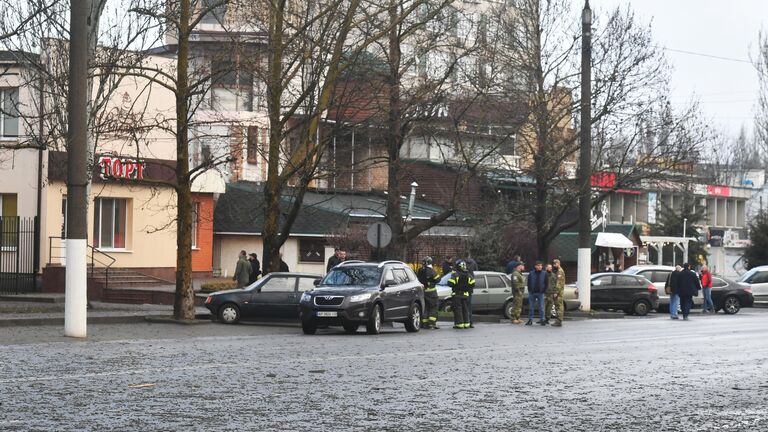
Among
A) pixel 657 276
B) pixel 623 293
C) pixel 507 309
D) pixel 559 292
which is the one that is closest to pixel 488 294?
pixel 507 309

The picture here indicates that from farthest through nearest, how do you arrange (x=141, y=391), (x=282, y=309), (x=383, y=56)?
(x=383, y=56) → (x=282, y=309) → (x=141, y=391)

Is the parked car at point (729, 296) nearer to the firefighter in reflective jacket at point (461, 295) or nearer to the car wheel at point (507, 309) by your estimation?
the car wheel at point (507, 309)

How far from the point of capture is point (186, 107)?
30312 mm

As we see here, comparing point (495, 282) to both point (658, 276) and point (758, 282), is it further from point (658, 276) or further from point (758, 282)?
point (758, 282)

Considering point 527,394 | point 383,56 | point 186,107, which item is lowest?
point 527,394

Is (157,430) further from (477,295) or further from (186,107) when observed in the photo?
(477,295)

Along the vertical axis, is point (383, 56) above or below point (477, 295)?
above

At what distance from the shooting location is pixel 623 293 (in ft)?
147

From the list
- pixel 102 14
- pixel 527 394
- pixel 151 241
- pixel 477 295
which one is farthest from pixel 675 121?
pixel 527 394

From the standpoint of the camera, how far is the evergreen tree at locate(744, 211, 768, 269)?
67.9m

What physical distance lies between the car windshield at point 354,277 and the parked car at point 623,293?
16984 mm

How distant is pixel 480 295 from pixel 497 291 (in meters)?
0.58

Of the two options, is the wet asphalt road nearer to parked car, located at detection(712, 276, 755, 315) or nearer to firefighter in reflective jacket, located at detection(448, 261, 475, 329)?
firefighter in reflective jacket, located at detection(448, 261, 475, 329)

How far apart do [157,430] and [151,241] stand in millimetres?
37597
